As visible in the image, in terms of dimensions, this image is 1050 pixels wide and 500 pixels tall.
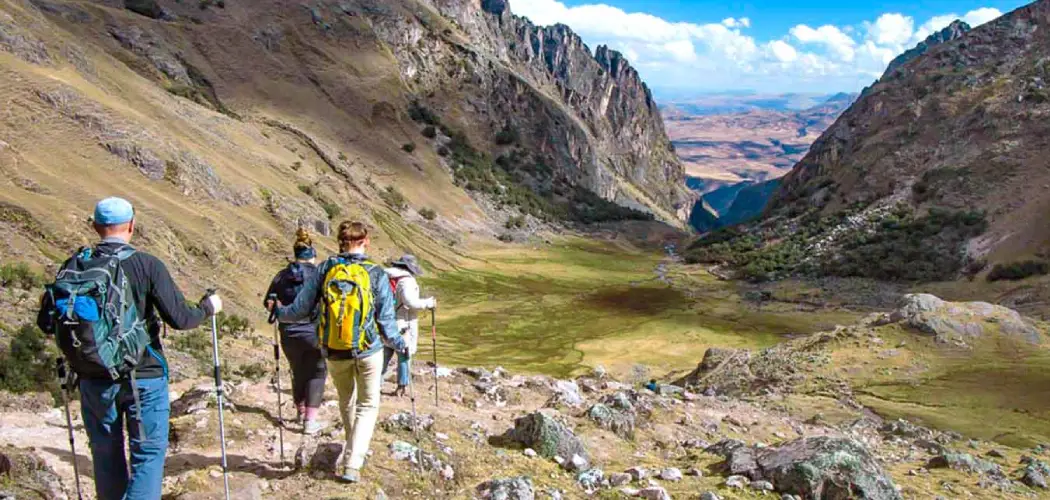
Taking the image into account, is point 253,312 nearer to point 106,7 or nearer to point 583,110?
point 106,7

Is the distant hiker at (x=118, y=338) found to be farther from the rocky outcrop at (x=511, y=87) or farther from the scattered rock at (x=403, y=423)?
the rocky outcrop at (x=511, y=87)

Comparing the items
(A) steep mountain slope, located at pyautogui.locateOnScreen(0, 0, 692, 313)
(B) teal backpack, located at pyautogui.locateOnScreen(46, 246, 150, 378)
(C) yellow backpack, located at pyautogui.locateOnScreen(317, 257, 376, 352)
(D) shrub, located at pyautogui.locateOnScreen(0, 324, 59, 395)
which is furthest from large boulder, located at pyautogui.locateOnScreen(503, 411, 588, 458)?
(A) steep mountain slope, located at pyautogui.locateOnScreen(0, 0, 692, 313)

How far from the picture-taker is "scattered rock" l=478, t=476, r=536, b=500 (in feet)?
26.2

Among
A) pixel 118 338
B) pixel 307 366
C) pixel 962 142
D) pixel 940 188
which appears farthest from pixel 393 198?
pixel 118 338

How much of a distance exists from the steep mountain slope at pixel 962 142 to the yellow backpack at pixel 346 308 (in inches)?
2198

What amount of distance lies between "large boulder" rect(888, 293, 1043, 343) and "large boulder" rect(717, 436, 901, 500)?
18.7m

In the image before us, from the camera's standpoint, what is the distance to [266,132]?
66.3 m

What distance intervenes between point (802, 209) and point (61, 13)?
81.5 meters

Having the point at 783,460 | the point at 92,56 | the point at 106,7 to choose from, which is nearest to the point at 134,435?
the point at 783,460

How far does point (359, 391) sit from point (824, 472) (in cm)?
646

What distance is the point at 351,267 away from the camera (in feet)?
23.2

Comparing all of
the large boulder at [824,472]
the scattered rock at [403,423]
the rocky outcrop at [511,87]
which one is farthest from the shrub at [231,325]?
the rocky outcrop at [511,87]

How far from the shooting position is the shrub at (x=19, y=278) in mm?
17359

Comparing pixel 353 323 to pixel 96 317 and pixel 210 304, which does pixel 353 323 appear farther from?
pixel 96 317
